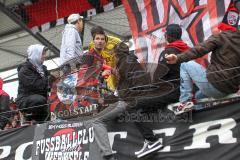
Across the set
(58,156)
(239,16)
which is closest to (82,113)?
(58,156)

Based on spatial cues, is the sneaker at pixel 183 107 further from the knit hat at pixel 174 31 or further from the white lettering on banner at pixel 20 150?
the white lettering on banner at pixel 20 150

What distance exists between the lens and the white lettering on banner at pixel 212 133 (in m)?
4.71

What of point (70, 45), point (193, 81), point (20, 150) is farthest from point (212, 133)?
point (20, 150)

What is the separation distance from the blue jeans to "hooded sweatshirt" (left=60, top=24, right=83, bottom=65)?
1739 millimetres

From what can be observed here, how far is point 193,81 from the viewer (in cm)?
496

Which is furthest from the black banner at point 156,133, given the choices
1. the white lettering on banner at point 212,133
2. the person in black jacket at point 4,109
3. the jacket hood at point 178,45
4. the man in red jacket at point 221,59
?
the jacket hood at point 178,45

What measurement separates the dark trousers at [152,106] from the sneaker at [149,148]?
2.1 inches

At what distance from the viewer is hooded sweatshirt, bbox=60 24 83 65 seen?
6.18 metres

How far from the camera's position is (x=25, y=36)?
14812 millimetres

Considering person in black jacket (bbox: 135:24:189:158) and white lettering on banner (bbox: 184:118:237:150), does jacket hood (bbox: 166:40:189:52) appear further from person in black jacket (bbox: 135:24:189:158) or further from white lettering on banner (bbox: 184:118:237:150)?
white lettering on banner (bbox: 184:118:237:150)

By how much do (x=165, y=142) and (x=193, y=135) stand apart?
378 mm

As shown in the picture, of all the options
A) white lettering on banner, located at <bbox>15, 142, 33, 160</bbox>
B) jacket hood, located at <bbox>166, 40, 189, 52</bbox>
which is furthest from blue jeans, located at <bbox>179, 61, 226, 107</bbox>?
white lettering on banner, located at <bbox>15, 142, 33, 160</bbox>

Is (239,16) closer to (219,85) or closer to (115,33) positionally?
(219,85)

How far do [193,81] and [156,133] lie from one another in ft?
2.64
